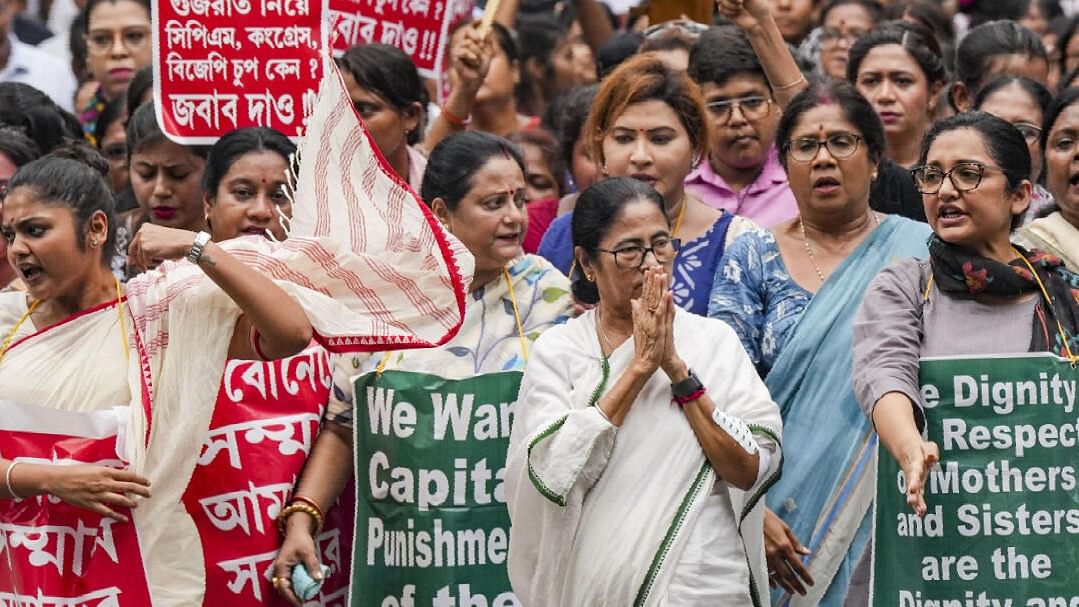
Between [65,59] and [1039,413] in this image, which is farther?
[65,59]

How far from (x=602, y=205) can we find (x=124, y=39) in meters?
4.30

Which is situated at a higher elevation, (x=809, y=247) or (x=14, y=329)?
(x=809, y=247)

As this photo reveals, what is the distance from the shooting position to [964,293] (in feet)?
15.5

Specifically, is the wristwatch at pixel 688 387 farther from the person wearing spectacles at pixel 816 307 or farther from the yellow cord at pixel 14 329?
the yellow cord at pixel 14 329

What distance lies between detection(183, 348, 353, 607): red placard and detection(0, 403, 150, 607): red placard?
0.87 ft

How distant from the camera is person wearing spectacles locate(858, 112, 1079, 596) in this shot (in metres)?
4.66

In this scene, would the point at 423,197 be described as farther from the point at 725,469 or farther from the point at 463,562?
the point at 725,469

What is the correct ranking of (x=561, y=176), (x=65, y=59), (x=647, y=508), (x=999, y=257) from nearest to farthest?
1. (x=647, y=508)
2. (x=999, y=257)
3. (x=561, y=176)
4. (x=65, y=59)

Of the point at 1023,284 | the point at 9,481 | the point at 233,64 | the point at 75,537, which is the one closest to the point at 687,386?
the point at 1023,284

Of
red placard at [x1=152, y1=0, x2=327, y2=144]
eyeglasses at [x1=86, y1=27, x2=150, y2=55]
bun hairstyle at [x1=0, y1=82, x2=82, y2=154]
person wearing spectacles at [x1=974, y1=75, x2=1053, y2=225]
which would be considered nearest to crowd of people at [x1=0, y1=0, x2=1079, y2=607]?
person wearing spectacles at [x1=974, y1=75, x2=1053, y2=225]

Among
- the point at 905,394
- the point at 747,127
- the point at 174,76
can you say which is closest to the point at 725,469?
the point at 905,394

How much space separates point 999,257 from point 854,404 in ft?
1.85

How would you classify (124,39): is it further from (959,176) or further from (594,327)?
(959,176)

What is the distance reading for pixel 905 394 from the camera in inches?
180
